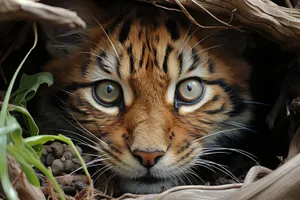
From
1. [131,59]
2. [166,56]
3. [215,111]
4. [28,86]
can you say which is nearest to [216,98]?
[215,111]

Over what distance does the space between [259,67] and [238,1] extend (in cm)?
76

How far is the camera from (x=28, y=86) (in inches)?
82.7

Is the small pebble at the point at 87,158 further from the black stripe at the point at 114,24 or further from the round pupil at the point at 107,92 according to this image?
the black stripe at the point at 114,24

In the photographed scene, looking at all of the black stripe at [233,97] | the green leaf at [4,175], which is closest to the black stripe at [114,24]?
the black stripe at [233,97]

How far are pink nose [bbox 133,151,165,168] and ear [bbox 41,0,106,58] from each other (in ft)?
2.05

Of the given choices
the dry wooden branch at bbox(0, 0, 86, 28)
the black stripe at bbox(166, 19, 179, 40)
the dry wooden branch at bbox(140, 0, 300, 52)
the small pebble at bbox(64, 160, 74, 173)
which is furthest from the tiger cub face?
the dry wooden branch at bbox(0, 0, 86, 28)

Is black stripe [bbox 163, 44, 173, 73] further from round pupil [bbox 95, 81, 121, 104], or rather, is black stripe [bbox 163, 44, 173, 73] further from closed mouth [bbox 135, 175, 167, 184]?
closed mouth [bbox 135, 175, 167, 184]

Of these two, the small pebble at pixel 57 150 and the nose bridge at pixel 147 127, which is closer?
the nose bridge at pixel 147 127

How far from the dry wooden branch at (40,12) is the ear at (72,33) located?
2.93ft

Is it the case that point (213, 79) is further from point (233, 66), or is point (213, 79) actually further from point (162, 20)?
point (162, 20)

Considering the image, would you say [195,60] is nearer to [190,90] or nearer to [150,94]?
[190,90]

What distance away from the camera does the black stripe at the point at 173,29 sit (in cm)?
233

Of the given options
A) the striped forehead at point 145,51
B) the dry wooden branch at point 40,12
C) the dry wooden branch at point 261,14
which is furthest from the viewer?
the striped forehead at point 145,51

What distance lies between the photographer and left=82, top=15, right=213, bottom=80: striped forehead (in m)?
2.26
